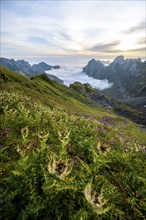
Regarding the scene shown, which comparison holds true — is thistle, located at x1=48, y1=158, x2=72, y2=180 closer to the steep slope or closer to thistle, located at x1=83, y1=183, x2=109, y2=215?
thistle, located at x1=83, y1=183, x2=109, y2=215

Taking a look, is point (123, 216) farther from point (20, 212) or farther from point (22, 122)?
point (22, 122)

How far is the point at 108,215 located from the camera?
7.38 meters

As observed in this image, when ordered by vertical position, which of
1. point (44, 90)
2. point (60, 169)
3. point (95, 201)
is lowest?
point (44, 90)

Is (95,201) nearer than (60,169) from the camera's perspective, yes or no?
Yes

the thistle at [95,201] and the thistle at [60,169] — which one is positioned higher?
the thistle at [60,169]

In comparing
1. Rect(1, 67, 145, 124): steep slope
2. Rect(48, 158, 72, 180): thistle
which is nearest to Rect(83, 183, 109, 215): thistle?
Rect(48, 158, 72, 180): thistle

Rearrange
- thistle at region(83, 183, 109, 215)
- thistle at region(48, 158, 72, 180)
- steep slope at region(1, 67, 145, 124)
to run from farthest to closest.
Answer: steep slope at region(1, 67, 145, 124) < thistle at region(48, 158, 72, 180) < thistle at region(83, 183, 109, 215)

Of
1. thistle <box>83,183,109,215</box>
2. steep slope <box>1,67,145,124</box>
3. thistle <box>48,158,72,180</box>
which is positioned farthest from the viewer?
steep slope <box>1,67,145,124</box>

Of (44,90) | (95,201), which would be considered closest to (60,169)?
(95,201)

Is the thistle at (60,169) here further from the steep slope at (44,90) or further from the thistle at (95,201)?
the steep slope at (44,90)

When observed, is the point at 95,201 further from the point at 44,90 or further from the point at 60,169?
the point at 44,90

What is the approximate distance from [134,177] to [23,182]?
527cm

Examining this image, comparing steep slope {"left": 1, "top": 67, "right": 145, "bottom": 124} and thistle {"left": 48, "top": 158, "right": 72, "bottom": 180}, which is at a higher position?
thistle {"left": 48, "top": 158, "right": 72, "bottom": 180}

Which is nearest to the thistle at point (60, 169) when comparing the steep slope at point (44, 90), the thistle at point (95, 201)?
the thistle at point (95, 201)
